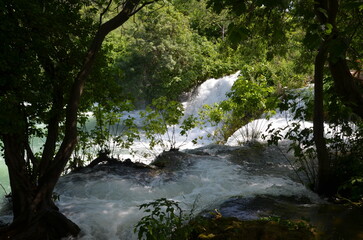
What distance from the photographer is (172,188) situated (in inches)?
233

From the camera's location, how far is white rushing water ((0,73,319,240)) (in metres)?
4.32

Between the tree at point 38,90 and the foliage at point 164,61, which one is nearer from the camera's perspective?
the tree at point 38,90

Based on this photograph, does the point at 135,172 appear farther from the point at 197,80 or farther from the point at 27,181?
the point at 197,80

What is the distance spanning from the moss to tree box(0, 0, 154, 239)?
66.4 inches

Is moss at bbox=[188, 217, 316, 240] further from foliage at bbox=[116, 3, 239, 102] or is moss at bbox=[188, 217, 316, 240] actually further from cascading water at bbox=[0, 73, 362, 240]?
foliage at bbox=[116, 3, 239, 102]

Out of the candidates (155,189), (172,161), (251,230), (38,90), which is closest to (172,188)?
(155,189)

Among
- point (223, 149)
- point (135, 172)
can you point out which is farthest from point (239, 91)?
point (135, 172)

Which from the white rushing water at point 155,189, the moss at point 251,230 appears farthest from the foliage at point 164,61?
the moss at point 251,230

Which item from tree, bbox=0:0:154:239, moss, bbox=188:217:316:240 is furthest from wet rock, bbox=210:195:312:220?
tree, bbox=0:0:154:239

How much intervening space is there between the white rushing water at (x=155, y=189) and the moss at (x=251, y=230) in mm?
1129

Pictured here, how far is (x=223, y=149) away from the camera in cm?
884

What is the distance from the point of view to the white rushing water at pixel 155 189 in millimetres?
4320

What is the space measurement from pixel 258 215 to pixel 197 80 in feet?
41.2

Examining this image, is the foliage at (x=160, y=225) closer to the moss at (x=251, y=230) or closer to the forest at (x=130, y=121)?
the forest at (x=130, y=121)
